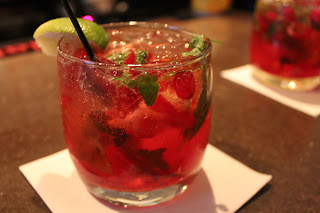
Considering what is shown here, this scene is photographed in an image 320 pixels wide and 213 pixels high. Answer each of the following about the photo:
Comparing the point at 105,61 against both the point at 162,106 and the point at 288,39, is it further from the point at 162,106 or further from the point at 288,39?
the point at 288,39

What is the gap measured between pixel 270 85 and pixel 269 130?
1.35 ft

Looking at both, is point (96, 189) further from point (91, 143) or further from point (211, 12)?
point (211, 12)

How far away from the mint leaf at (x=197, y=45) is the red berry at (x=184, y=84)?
0.21ft

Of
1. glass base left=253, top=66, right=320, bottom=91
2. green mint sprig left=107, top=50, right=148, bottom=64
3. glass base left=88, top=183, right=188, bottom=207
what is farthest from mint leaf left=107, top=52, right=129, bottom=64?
glass base left=253, top=66, right=320, bottom=91

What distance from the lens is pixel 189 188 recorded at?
0.83 meters

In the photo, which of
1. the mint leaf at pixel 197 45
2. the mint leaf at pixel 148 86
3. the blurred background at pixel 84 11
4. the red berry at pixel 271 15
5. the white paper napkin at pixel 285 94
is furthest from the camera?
the blurred background at pixel 84 11

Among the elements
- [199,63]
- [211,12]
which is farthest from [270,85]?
[211,12]

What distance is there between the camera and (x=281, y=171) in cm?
93

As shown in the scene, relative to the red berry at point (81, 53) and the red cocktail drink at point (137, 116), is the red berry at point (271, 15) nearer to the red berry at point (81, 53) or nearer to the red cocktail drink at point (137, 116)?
the red cocktail drink at point (137, 116)

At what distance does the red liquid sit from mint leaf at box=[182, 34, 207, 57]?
73 cm

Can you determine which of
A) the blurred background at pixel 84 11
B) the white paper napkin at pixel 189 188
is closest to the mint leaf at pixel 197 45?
the white paper napkin at pixel 189 188

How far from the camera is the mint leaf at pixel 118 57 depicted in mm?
710

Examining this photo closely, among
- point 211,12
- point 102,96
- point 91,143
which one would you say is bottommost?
point 211,12

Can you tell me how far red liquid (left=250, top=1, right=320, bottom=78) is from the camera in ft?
4.49
